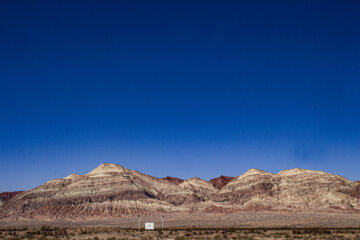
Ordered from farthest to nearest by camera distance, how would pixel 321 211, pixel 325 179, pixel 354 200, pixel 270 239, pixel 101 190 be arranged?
pixel 101 190
pixel 325 179
pixel 354 200
pixel 321 211
pixel 270 239

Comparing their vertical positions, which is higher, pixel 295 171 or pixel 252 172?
pixel 252 172

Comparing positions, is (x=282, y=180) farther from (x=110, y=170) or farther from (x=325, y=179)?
(x=110, y=170)

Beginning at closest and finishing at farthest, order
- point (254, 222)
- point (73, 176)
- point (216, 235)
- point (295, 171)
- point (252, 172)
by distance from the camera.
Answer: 1. point (216, 235)
2. point (254, 222)
3. point (295, 171)
4. point (252, 172)
5. point (73, 176)

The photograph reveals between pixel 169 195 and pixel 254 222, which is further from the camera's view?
pixel 169 195

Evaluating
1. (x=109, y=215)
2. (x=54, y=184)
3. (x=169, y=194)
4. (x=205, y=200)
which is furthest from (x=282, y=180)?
(x=54, y=184)

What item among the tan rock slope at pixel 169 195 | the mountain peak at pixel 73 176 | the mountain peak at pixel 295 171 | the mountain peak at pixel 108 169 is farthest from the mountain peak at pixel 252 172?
the mountain peak at pixel 73 176

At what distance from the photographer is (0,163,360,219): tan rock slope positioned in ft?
383

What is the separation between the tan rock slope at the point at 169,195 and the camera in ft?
383

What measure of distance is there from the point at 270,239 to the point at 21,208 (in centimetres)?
11212

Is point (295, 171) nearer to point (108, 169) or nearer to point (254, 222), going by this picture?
point (108, 169)

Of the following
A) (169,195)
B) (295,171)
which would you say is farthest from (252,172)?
(169,195)

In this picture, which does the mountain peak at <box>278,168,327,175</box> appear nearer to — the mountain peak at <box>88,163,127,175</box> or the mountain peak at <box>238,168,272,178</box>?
the mountain peak at <box>238,168,272,178</box>

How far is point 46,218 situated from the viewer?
119 metres

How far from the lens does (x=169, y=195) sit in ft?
472
